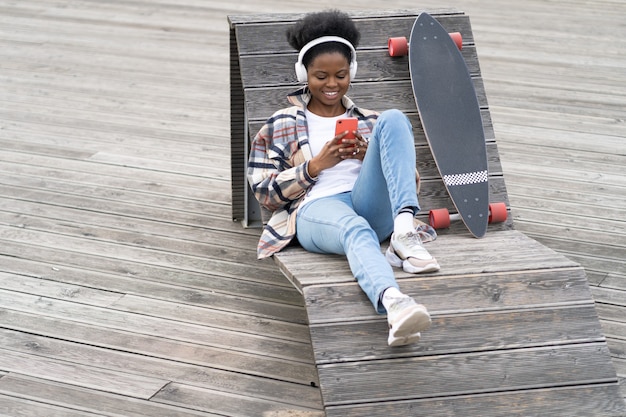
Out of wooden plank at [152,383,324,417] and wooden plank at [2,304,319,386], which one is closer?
wooden plank at [152,383,324,417]

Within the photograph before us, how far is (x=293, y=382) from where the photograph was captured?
8.98 ft

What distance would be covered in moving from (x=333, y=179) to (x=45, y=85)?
2.75 meters

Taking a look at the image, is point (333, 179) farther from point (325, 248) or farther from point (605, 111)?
point (605, 111)

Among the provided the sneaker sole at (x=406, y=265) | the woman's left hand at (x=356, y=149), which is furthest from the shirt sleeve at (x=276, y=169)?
the sneaker sole at (x=406, y=265)

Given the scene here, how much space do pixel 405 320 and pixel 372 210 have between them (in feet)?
1.85

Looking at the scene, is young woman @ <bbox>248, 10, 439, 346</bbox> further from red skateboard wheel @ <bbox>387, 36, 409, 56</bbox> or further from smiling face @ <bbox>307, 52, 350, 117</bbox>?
red skateboard wheel @ <bbox>387, 36, 409, 56</bbox>

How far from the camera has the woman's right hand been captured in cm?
280

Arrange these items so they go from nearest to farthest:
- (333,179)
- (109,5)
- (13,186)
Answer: (333,179)
(13,186)
(109,5)

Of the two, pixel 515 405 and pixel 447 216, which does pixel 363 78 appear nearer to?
pixel 447 216

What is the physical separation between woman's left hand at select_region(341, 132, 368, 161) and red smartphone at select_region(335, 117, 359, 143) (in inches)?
0.6

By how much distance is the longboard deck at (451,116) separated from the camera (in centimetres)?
319

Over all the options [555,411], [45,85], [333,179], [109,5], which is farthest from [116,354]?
[109,5]

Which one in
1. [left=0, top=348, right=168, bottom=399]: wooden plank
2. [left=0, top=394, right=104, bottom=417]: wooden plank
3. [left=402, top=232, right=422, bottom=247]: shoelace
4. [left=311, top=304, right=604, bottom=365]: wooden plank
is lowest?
[left=0, top=348, right=168, bottom=399]: wooden plank

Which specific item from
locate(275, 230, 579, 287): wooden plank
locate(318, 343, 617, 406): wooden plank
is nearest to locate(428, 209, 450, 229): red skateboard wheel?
locate(275, 230, 579, 287): wooden plank
